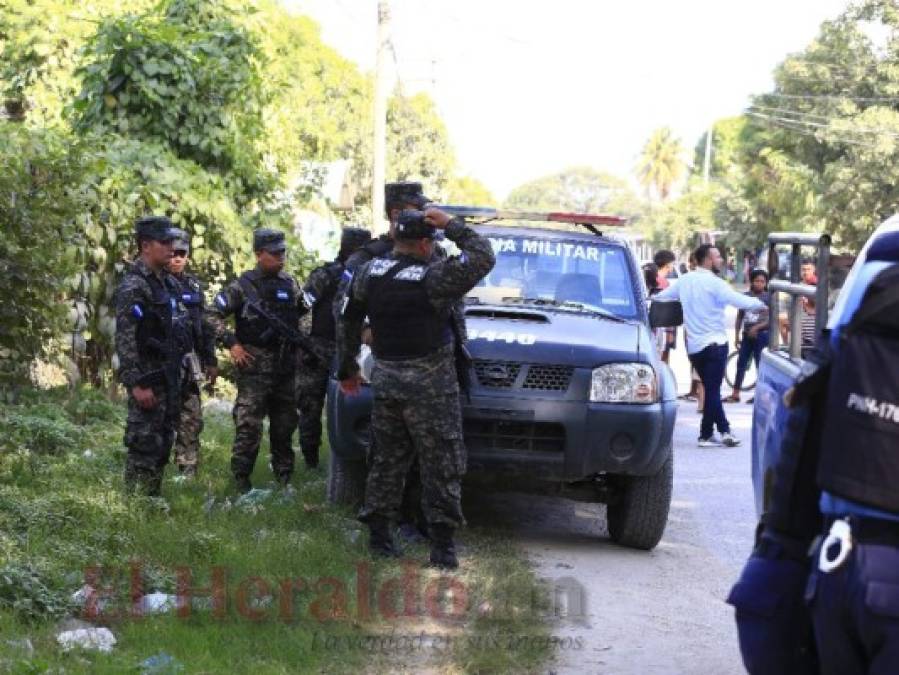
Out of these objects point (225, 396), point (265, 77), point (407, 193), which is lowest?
point (225, 396)

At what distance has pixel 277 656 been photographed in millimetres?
5301

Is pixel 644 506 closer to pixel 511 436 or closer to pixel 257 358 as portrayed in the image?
pixel 511 436

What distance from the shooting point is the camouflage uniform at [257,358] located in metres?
8.55

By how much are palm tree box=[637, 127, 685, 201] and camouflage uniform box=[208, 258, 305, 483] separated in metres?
126

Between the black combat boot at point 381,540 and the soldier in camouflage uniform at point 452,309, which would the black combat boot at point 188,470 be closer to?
the soldier in camouflage uniform at point 452,309

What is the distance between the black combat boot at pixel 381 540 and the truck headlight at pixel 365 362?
90 cm

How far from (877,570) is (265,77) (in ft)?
44.8

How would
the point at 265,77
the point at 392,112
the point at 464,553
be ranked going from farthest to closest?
the point at 392,112, the point at 265,77, the point at 464,553

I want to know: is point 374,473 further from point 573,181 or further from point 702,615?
point 573,181

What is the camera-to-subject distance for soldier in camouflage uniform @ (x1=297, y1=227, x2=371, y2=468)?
9.20m

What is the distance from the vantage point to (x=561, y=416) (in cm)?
739

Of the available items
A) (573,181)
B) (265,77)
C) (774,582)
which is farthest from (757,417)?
(573,181)

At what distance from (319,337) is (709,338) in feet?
16.1

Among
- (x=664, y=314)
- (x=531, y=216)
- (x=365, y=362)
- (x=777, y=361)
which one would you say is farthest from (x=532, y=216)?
(x=777, y=361)
